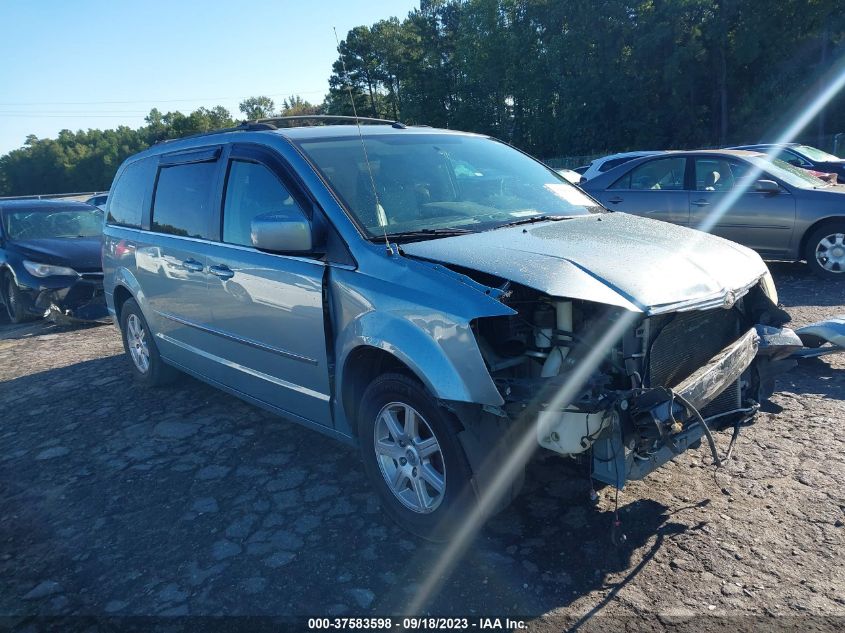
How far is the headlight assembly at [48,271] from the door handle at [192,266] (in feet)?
17.6

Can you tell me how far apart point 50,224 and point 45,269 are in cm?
126

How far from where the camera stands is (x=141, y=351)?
6.02m

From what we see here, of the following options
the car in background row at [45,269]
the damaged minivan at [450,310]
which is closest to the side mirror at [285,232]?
the damaged minivan at [450,310]

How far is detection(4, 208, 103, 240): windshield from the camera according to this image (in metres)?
9.78

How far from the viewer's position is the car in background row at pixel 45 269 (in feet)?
30.0

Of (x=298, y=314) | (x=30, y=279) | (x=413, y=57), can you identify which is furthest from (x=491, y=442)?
(x=413, y=57)

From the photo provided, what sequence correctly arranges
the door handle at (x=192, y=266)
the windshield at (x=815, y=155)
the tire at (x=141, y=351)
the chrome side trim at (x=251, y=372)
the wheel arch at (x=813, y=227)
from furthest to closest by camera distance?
the windshield at (x=815, y=155)
the wheel arch at (x=813, y=227)
the tire at (x=141, y=351)
the door handle at (x=192, y=266)
the chrome side trim at (x=251, y=372)

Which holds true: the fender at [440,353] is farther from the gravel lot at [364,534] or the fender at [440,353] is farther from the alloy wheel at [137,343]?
the alloy wheel at [137,343]

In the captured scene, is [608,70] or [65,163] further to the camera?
[65,163]

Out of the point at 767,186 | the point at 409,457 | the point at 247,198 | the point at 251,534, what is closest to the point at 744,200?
the point at 767,186

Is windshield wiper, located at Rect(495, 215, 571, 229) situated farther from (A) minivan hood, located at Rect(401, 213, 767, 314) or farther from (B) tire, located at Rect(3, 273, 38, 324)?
(B) tire, located at Rect(3, 273, 38, 324)

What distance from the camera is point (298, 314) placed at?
3699 millimetres

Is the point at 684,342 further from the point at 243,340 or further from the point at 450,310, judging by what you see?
the point at 243,340

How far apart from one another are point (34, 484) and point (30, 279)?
19.2 ft
